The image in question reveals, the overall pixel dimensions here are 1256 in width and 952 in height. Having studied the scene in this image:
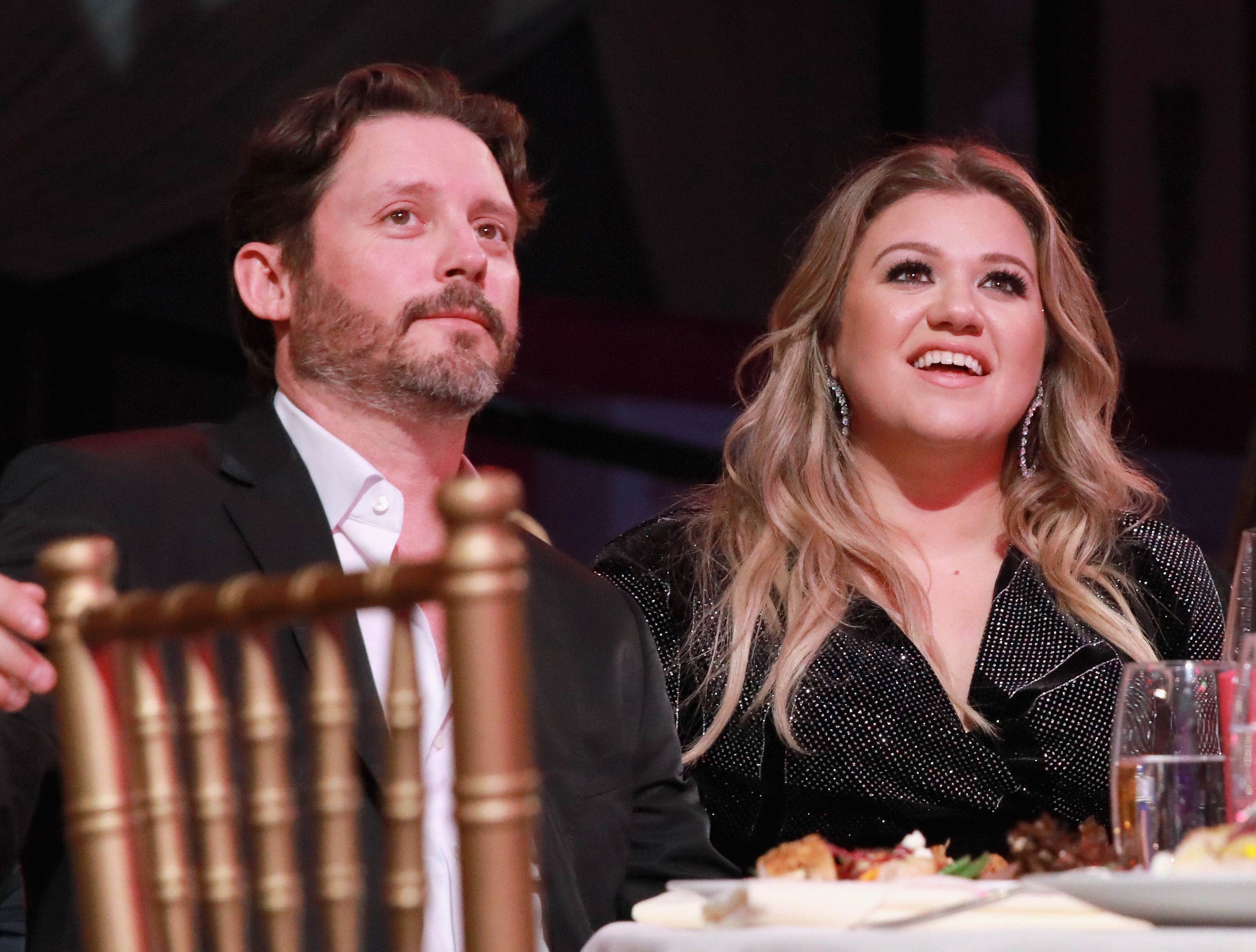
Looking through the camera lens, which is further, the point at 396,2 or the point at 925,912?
the point at 396,2

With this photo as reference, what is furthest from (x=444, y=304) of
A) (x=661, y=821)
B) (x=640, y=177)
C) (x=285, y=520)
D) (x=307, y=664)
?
(x=640, y=177)

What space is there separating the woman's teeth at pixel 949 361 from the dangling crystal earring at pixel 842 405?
158 mm

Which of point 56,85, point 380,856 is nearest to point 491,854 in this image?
point 380,856

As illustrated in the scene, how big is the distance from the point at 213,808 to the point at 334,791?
0.08m

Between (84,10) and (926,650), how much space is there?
2.77 meters

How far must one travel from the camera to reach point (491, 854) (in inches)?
29.6

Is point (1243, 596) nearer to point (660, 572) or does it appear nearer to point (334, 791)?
point (334, 791)

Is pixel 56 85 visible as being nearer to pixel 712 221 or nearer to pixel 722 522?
pixel 712 221

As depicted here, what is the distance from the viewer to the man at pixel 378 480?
1563 millimetres

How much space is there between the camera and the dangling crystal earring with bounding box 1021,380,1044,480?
95.2 inches

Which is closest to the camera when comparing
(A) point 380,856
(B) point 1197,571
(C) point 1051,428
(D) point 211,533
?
(A) point 380,856

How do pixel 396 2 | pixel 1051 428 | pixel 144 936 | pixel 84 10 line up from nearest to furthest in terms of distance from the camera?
pixel 144 936 → pixel 1051 428 → pixel 84 10 → pixel 396 2

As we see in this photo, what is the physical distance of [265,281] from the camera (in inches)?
82.4

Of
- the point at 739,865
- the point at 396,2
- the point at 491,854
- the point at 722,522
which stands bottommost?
the point at 739,865
